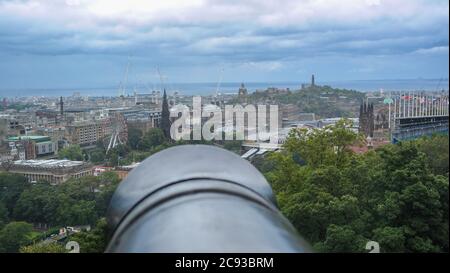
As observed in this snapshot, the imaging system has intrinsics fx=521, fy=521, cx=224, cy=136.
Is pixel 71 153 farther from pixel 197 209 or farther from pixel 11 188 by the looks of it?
pixel 197 209

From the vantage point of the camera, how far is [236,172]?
2533 mm

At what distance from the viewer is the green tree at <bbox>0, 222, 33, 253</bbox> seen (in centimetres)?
1636

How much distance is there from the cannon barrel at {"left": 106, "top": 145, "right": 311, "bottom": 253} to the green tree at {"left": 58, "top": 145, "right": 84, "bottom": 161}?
121 feet

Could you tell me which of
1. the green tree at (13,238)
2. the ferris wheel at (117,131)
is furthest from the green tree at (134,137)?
the green tree at (13,238)

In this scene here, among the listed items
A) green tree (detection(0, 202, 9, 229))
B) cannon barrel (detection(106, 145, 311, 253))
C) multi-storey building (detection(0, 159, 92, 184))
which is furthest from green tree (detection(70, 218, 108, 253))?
multi-storey building (detection(0, 159, 92, 184))

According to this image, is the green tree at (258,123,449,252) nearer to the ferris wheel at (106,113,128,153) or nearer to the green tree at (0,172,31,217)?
the green tree at (0,172,31,217)

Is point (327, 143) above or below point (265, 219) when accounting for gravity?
below

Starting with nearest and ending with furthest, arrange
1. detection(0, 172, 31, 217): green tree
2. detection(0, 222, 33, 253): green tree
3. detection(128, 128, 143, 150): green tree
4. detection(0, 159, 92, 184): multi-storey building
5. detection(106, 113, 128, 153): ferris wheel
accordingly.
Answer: detection(0, 222, 33, 253): green tree < detection(0, 172, 31, 217): green tree < detection(0, 159, 92, 184): multi-storey building < detection(128, 128, 143, 150): green tree < detection(106, 113, 128, 153): ferris wheel

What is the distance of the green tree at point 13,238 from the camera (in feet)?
53.7

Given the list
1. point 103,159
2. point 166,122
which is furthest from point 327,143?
point 166,122

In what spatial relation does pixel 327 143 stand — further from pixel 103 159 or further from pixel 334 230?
pixel 103 159

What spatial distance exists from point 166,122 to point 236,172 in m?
42.3

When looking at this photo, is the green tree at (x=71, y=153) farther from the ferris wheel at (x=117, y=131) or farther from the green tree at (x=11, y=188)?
the green tree at (x=11, y=188)

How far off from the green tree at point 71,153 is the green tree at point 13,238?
2105cm
